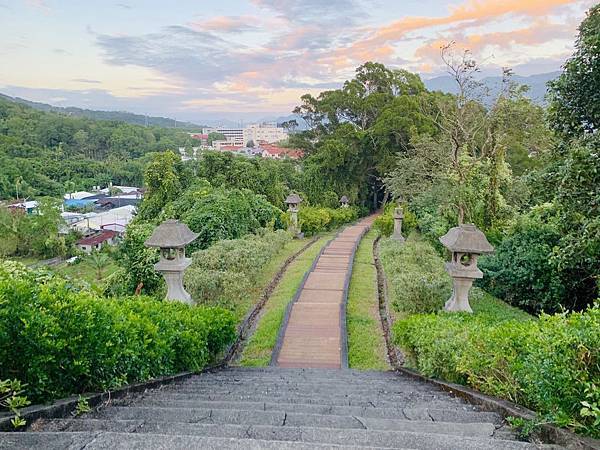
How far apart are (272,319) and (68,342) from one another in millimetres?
6148

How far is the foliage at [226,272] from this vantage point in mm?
9586

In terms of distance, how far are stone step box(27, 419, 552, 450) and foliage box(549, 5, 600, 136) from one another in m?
6.34

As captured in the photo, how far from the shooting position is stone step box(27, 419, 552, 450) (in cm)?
242

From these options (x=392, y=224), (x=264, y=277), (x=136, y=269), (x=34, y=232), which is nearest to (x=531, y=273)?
(x=264, y=277)

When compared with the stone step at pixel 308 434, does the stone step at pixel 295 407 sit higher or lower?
lower

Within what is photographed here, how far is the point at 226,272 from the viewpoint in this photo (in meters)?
9.90

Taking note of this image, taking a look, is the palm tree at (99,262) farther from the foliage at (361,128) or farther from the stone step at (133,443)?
the stone step at (133,443)

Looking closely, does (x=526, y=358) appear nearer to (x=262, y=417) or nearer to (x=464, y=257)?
(x=262, y=417)

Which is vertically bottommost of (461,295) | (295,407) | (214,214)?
(461,295)

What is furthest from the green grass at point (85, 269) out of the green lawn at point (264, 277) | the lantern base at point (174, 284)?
the lantern base at point (174, 284)

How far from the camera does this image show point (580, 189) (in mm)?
6449

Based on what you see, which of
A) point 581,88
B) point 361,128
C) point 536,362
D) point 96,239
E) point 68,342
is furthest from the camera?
point 96,239

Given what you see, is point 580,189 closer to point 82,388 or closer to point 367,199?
point 82,388

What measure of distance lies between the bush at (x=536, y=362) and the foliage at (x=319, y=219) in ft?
50.0
